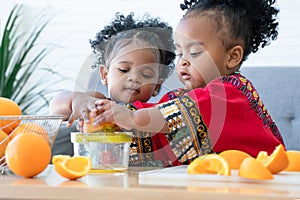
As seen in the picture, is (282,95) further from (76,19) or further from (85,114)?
(76,19)

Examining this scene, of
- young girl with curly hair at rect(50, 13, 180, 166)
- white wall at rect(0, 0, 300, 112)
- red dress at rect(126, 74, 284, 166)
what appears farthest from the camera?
white wall at rect(0, 0, 300, 112)

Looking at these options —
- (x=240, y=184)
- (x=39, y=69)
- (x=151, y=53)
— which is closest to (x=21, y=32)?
(x=39, y=69)

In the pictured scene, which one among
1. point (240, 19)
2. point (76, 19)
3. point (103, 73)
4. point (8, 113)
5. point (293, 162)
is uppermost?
point (76, 19)

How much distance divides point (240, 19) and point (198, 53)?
0.63 ft

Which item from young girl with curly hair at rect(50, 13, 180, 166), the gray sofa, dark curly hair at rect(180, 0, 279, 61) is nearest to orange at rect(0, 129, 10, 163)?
young girl with curly hair at rect(50, 13, 180, 166)

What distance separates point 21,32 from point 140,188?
2942mm

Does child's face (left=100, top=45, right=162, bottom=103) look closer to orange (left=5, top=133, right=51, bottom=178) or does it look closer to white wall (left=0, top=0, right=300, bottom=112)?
orange (left=5, top=133, right=51, bottom=178)

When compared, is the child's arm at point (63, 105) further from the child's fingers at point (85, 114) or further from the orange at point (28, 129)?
the orange at point (28, 129)

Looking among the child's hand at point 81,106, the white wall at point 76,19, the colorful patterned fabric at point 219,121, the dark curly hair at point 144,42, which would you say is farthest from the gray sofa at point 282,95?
the white wall at point 76,19

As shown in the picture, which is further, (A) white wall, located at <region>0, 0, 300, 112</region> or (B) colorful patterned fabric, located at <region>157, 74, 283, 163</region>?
(A) white wall, located at <region>0, 0, 300, 112</region>

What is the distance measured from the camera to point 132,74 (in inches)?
56.3

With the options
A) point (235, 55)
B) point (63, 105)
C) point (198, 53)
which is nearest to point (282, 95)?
point (235, 55)

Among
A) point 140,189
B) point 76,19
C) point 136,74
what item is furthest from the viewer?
point 76,19

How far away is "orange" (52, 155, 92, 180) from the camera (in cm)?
91
